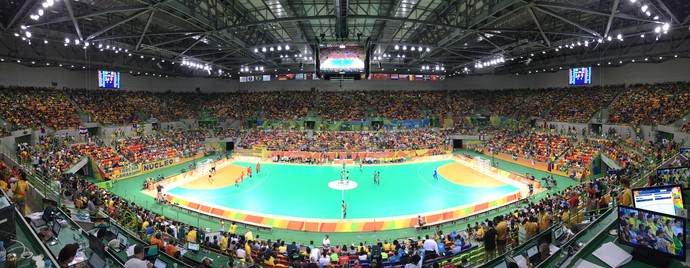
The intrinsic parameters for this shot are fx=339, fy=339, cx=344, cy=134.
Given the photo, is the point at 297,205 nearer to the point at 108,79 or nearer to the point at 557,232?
the point at 557,232

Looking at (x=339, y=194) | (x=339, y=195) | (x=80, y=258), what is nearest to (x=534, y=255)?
(x=80, y=258)

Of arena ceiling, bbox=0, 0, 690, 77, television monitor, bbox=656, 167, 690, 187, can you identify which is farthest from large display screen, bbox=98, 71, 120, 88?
television monitor, bbox=656, 167, 690, 187

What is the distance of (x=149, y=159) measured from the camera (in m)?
36.4

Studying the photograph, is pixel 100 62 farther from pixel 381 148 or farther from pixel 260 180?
pixel 381 148

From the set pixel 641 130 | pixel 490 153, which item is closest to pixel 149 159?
pixel 490 153

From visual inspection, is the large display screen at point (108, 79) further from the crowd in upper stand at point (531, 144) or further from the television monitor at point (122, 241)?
the crowd in upper stand at point (531, 144)

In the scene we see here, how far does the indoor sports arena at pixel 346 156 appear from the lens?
9531mm

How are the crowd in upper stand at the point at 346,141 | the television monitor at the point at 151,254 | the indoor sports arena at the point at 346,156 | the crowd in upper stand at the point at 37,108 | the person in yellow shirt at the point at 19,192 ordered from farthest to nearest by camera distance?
the crowd in upper stand at the point at 346,141, the crowd in upper stand at the point at 37,108, the person in yellow shirt at the point at 19,192, the indoor sports arena at the point at 346,156, the television monitor at the point at 151,254

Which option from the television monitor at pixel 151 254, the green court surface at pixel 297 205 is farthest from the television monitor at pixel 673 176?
the television monitor at pixel 151 254

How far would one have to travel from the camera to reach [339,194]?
27859 mm

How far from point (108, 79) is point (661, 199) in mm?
52509

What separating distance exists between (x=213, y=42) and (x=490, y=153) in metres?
35.2

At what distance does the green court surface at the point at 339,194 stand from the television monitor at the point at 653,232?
1637cm

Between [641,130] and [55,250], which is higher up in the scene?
[641,130]
